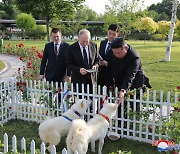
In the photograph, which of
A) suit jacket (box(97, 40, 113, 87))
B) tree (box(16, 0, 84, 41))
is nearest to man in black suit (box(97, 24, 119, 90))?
suit jacket (box(97, 40, 113, 87))

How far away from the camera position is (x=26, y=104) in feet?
21.8

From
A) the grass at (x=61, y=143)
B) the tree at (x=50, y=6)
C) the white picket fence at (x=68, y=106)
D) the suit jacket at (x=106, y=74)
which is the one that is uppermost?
the tree at (x=50, y=6)

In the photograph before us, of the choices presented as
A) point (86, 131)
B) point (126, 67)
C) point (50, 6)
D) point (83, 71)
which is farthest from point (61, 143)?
point (50, 6)

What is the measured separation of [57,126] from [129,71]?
1.49 meters

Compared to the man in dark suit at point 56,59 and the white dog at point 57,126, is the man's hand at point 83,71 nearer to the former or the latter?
the white dog at point 57,126

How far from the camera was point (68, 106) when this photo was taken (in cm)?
593

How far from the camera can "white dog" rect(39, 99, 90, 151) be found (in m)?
4.64

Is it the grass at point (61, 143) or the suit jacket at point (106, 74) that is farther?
the suit jacket at point (106, 74)

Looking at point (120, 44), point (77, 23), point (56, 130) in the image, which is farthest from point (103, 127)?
point (77, 23)

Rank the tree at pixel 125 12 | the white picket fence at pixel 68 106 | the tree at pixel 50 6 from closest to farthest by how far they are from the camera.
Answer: the white picket fence at pixel 68 106, the tree at pixel 50 6, the tree at pixel 125 12

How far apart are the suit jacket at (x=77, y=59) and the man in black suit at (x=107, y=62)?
0.66ft

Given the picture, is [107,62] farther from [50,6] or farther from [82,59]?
[50,6]

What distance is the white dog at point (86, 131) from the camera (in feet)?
13.3

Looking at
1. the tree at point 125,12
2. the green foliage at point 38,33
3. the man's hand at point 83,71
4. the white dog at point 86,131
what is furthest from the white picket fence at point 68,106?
the green foliage at point 38,33
